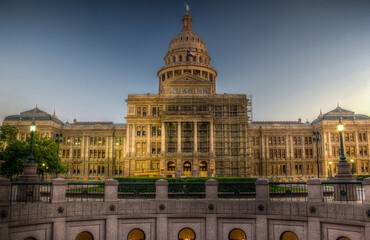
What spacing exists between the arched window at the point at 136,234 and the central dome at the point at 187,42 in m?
84.8

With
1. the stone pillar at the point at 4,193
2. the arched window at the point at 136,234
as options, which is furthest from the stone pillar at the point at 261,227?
the stone pillar at the point at 4,193

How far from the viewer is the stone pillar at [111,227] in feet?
57.5

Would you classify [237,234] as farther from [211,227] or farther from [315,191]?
[315,191]

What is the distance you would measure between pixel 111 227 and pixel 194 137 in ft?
166

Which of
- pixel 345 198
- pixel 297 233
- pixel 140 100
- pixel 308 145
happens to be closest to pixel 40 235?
pixel 297 233

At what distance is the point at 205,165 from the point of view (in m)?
67.9

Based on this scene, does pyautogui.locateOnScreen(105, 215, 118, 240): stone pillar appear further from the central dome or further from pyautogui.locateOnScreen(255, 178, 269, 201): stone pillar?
the central dome

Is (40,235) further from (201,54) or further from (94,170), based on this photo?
(201,54)

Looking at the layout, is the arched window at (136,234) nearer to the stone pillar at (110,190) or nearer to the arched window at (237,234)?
the stone pillar at (110,190)

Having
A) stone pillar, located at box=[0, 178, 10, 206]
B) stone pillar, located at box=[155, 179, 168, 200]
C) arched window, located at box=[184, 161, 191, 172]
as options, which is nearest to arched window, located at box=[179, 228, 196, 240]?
stone pillar, located at box=[155, 179, 168, 200]

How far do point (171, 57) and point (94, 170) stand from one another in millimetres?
44103

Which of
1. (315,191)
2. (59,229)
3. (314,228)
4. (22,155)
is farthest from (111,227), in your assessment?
(22,155)

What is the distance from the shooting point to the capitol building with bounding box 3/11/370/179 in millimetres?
68375

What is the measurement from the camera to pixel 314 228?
54.3ft
